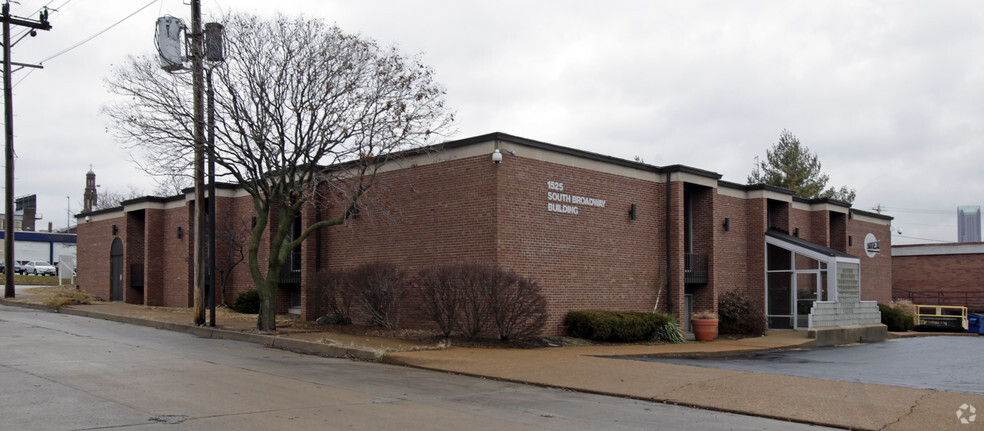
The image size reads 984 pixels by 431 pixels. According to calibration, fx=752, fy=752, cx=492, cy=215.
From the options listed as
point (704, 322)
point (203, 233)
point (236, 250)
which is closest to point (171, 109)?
point (203, 233)

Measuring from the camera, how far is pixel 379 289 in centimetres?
1916

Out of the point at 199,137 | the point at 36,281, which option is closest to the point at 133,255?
the point at 199,137

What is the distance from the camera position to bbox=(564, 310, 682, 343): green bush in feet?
61.6

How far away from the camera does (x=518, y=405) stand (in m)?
10.3

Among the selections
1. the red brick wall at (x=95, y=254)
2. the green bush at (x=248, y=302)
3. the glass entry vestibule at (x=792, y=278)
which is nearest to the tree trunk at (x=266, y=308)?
the green bush at (x=248, y=302)

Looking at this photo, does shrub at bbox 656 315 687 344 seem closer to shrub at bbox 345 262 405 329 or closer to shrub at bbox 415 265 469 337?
shrub at bbox 415 265 469 337

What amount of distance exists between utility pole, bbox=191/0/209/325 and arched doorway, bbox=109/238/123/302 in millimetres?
14854

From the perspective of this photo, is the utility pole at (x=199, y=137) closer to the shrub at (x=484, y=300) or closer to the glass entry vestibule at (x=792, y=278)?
the shrub at (x=484, y=300)

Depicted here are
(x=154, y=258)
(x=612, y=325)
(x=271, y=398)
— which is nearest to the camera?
(x=271, y=398)

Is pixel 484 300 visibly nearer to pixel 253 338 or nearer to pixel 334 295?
pixel 334 295

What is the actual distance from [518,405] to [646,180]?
44.7ft

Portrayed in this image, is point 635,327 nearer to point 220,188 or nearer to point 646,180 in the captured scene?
point 646,180

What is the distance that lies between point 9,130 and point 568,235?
78.4ft

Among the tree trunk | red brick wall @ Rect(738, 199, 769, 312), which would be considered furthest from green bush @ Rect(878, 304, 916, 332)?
the tree trunk
